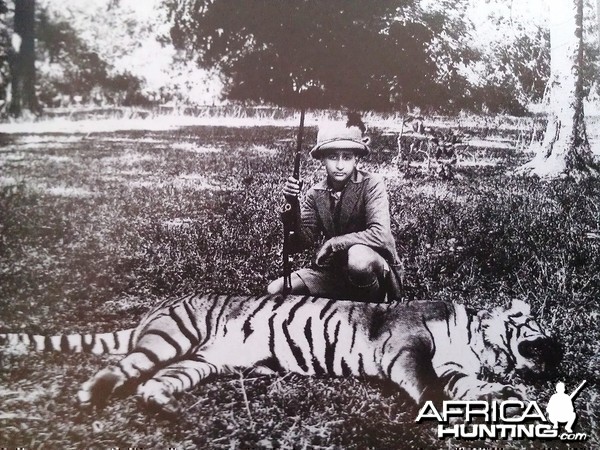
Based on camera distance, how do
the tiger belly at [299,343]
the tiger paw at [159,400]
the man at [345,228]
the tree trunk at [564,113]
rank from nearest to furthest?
the tiger paw at [159,400], the tiger belly at [299,343], the man at [345,228], the tree trunk at [564,113]

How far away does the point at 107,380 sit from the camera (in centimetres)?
226

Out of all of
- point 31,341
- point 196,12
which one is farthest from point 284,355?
point 196,12

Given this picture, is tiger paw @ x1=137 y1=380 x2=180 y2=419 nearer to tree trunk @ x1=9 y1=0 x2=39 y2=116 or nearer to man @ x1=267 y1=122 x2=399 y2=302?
man @ x1=267 y1=122 x2=399 y2=302

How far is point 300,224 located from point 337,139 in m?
0.42

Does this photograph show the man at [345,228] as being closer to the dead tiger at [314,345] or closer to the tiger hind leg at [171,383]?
the dead tiger at [314,345]

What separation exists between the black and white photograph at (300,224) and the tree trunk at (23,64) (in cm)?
1

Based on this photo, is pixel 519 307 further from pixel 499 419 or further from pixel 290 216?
pixel 290 216

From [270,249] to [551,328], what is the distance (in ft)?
4.30

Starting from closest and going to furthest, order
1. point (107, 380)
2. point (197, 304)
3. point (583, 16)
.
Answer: point (107, 380) < point (197, 304) < point (583, 16)

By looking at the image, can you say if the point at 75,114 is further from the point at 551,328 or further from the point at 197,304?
the point at 551,328

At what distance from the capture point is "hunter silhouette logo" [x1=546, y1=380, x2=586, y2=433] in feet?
7.82

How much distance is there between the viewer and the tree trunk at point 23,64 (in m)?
2.46

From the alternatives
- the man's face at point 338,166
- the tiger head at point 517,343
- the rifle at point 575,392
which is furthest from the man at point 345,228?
the rifle at point 575,392

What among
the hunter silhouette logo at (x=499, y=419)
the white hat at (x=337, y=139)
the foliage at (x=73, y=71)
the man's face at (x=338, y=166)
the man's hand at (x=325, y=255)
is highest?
the foliage at (x=73, y=71)
